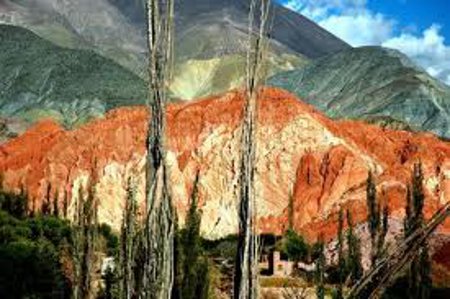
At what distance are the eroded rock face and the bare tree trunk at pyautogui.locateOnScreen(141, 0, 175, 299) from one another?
7946 centimetres

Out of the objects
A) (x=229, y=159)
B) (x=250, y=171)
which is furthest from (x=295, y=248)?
(x=250, y=171)

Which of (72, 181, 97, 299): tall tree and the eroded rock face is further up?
the eroded rock face

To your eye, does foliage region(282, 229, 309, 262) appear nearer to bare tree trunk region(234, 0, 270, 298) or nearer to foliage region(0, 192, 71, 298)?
foliage region(0, 192, 71, 298)

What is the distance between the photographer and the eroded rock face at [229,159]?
294 ft

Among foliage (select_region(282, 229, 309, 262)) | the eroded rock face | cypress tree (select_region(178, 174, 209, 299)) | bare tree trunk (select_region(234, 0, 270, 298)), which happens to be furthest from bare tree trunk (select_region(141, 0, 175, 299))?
the eroded rock face

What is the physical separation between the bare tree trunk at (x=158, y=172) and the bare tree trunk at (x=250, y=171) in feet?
1.74

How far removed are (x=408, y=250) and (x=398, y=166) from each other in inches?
3458

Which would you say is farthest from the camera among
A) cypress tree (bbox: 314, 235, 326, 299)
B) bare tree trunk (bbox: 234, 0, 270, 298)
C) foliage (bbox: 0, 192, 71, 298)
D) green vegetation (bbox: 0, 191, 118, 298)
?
foliage (bbox: 0, 192, 71, 298)

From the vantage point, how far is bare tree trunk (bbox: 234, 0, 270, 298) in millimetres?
6074

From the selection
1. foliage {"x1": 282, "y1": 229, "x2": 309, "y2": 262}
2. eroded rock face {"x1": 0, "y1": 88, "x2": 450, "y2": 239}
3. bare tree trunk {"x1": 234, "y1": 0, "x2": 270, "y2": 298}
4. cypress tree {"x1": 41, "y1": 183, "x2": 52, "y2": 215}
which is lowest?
bare tree trunk {"x1": 234, "y1": 0, "x2": 270, "y2": 298}

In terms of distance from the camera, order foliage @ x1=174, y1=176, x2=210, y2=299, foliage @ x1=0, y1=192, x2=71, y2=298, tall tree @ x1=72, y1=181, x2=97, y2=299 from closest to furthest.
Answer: tall tree @ x1=72, y1=181, x2=97, y2=299 → foliage @ x1=174, y1=176, x2=210, y2=299 → foliage @ x1=0, y1=192, x2=71, y2=298

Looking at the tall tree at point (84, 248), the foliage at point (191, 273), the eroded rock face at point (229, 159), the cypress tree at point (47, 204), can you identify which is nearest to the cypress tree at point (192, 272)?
the foliage at point (191, 273)

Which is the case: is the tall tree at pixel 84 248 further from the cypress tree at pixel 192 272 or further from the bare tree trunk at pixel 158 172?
the bare tree trunk at pixel 158 172

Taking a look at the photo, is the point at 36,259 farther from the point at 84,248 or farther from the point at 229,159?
the point at 229,159
